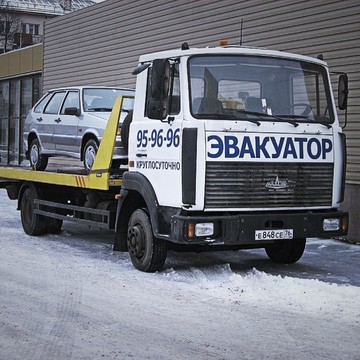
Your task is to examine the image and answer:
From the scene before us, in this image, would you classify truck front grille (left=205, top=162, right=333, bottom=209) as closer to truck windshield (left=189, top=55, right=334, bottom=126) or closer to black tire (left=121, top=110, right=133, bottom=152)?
truck windshield (left=189, top=55, right=334, bottom=126)

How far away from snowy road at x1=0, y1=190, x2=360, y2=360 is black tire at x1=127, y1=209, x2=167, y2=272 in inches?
5.3

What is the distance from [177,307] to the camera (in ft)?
24.3

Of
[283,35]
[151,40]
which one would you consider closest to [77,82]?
[151,40]

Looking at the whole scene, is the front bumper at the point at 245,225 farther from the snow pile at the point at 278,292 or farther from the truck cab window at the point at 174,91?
the truck cab window at the point at 174,91

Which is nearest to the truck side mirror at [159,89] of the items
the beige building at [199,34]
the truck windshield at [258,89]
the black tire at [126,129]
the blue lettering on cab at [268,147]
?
the truck windshield at [258,89]

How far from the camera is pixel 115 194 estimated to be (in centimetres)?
1027

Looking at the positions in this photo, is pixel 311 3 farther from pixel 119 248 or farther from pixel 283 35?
pixel 119 248

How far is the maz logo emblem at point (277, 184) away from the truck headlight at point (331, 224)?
0.72 metres

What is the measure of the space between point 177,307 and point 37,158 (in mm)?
6386

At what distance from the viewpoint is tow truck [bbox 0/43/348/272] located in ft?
27.1

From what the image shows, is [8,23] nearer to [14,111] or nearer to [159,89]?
[14,111]

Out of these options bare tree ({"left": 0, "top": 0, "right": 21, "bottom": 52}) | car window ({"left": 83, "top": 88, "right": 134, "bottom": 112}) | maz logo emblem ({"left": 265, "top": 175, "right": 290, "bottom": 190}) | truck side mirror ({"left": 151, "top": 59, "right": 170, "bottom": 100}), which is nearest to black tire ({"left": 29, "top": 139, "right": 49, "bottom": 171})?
car window ({"left": 83, "top": 88, "right": 134, "bottom": 112})

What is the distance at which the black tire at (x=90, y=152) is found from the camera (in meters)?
11.1

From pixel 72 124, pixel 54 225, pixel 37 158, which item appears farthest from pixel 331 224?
pixel 37 158
